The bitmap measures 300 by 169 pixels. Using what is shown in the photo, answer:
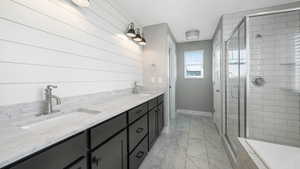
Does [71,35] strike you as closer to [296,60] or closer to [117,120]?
[117,120]

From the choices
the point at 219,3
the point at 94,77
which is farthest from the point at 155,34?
the point at 94,77

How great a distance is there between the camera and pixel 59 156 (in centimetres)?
60

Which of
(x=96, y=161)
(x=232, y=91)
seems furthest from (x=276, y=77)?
(x=96, y=161)

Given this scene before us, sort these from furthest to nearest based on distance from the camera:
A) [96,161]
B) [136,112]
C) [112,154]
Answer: [136,112], [112,154], [96,161]

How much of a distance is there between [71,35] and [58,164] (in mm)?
1166

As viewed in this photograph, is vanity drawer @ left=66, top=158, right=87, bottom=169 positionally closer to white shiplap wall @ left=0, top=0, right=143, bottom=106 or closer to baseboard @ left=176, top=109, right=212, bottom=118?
white shiplap wall @ left=0, top=0, right=143, bottom=106

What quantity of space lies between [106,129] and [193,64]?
3.68 m

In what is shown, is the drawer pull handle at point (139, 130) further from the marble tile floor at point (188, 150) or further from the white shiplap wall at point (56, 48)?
the white shiplap wall at point (56, 48)

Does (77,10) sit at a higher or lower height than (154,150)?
higher

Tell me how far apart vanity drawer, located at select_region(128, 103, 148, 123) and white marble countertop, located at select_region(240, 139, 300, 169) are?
4.02ft

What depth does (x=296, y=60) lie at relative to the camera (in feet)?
5.95

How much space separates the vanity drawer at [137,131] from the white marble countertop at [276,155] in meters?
1.20

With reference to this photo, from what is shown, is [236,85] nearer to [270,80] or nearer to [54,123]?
[270,80]

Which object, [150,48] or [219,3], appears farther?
[150,48]
